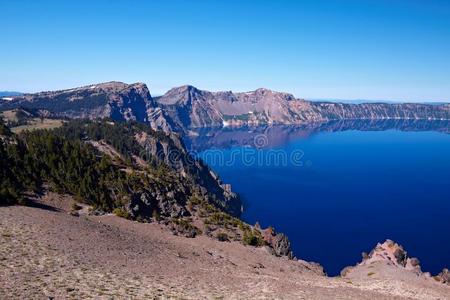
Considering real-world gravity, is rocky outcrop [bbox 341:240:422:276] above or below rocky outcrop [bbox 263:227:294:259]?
above

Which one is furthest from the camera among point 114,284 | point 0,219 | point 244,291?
point 0,219

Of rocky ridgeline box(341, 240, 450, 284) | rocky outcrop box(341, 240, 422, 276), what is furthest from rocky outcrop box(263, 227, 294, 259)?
rocky outcrop box(341, 240, 422, 276)

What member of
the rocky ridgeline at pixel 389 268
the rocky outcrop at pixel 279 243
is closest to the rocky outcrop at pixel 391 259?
the rocky ridgeline at pixel 389 268

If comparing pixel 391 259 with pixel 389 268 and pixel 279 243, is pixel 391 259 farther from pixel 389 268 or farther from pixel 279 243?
pixel 279 243

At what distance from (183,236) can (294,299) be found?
41.0m

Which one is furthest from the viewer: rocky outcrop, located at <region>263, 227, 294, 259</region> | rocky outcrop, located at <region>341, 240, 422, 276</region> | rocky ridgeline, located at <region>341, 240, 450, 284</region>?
rocky outcrop, located at <region>263, 227, 294, 259</region>

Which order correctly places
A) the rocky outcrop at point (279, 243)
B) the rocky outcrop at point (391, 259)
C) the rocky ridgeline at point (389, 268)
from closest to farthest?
the rocky ridgeline at point (389, 268)
the rocky outcrop at point (391, 259)
the rocky outcrop at point (279, 243)

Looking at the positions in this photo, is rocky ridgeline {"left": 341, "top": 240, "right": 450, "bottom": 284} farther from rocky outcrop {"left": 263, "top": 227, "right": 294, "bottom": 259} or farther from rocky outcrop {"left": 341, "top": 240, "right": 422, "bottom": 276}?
rocky outcrop {"left": 263, "top": 227, "right": 294, "bottom": 259}

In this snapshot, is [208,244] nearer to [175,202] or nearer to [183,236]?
[183,236]

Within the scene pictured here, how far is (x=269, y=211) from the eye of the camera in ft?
643

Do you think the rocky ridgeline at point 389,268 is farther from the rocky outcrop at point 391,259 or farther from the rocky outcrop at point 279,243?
the rocky outcrop at point 279,243

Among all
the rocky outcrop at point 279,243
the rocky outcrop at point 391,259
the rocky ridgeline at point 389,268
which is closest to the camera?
the rocky ridgeline at point 389,268

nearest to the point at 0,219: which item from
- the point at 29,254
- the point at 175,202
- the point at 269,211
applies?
the point at 29,254

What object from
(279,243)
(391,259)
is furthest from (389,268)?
(279,243)
